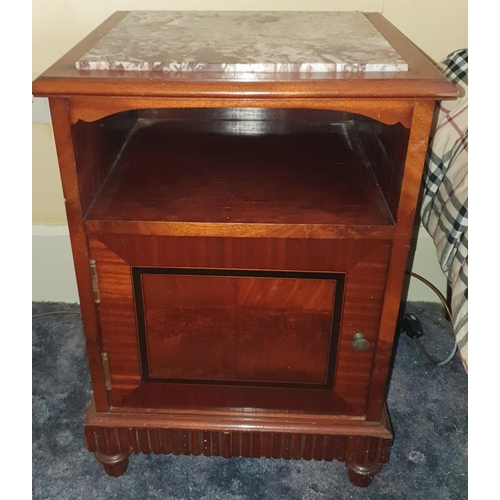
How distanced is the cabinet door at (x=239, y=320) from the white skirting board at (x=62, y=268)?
0.50m

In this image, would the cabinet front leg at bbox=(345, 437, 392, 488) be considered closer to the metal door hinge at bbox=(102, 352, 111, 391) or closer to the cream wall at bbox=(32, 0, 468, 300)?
the metal door hinge at bbox=(102, 352, 111, 391)

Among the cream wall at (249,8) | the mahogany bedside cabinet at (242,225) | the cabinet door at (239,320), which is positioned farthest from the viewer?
the cream wall at (249,8)

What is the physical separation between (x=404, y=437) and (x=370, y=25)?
0.71 meters

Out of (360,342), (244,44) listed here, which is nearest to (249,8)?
(244,44)

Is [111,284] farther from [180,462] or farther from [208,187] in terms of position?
[180,462]

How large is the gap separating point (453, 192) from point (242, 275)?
0.34 metres

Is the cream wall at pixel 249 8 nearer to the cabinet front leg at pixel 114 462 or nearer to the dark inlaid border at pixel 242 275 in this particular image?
the dark inlaid border at pixel 242 275

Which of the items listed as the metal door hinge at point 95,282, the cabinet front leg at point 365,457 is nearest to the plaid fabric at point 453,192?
the cabinet front leg at point 365,457

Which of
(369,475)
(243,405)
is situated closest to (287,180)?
(243,405)

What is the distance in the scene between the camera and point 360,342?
2.55ft

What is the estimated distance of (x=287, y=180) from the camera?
2.57 feet

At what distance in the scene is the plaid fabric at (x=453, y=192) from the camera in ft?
2.37

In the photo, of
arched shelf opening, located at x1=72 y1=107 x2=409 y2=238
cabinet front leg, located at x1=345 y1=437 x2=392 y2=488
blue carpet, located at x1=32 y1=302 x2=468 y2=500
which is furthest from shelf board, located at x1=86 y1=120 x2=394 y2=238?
blue carpet, located at x1=32 y1=302 x2=468 y2=500

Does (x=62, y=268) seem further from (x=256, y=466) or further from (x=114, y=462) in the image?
(x=256, y=466)
